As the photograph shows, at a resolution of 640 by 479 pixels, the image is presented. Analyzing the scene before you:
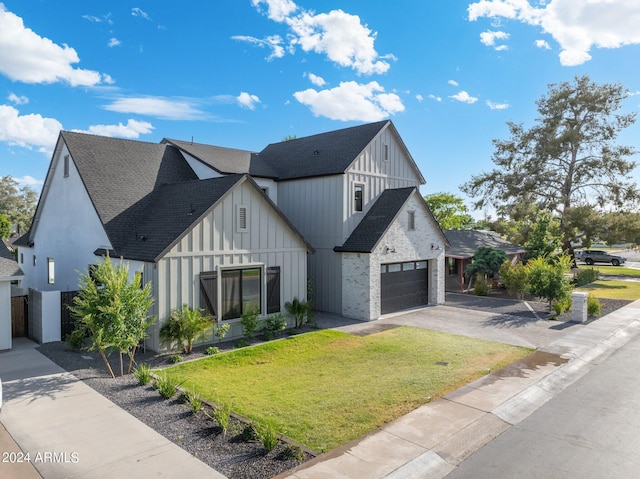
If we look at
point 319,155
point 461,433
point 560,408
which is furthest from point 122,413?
point 319,155

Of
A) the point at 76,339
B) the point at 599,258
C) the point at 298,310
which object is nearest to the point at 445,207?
the point at 599,258

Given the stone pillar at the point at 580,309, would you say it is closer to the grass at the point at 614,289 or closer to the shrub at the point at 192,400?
the grass at the point at 614,289

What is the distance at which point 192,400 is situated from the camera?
805cm

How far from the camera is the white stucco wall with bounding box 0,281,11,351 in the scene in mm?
12250

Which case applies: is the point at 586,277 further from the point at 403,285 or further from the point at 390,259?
the point at 390,259

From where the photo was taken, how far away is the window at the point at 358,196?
18.5 meters

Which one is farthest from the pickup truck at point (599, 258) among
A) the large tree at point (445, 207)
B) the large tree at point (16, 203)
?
the large tree at point (16, 203)

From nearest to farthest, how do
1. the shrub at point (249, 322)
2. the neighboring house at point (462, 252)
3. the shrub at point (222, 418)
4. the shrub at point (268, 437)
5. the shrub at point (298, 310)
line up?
the shrub at point (268, 437) → the shrub at point (222, 418) → the shrub at point (249, 322) → the shrub at point (298, 310) → the neighboring house at point (462, 252)

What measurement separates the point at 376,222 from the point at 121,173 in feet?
35.4

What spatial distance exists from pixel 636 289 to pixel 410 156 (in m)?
18.8

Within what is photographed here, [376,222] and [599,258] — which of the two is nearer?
[376,222]

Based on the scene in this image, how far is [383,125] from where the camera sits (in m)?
19.2

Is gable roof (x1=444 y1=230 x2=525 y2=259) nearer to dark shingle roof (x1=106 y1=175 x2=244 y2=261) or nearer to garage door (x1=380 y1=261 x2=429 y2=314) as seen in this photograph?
garage door (x1=380 y1=261 x2=429 y2=314)

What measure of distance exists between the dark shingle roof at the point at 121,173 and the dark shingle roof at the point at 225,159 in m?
0.82
